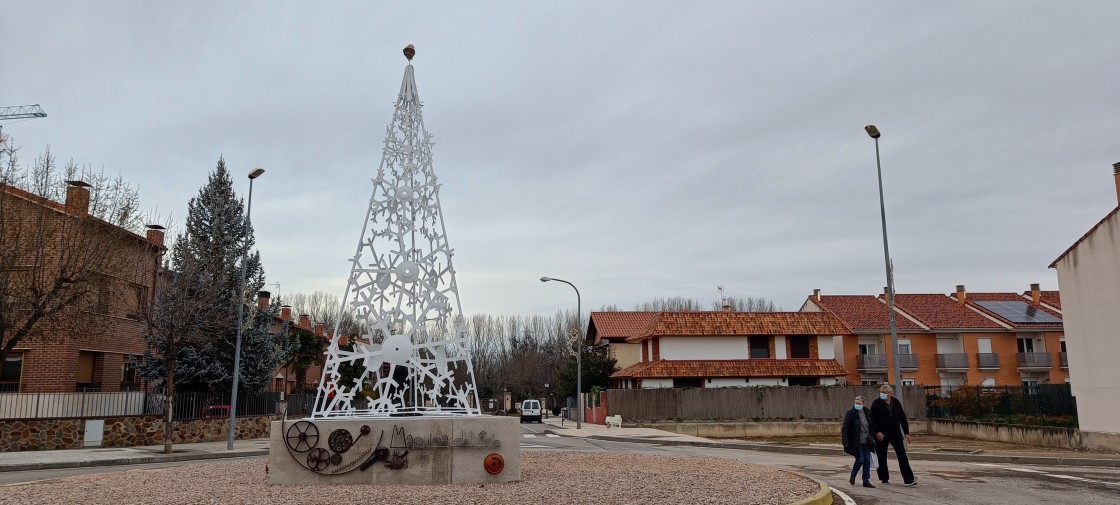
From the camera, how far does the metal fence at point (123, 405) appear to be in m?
20.5

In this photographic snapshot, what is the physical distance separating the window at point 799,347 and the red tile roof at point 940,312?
10962 millimetres

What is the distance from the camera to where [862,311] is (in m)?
48.6

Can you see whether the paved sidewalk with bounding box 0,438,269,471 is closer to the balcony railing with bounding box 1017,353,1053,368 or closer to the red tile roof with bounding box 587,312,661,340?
the red tile roof with bounding box 587,312,661,340

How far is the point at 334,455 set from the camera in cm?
1063

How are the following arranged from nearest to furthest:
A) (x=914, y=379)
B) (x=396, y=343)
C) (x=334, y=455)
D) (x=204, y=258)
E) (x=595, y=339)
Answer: (x=334, y=455) < (x=396, y=343) < (x=204, y=258) < (x=914, y=379) < (x=595, y=339)

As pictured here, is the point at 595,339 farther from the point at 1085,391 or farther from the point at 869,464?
the point at 869,464

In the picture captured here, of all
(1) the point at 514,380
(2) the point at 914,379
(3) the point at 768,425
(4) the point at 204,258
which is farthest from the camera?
(1) the point at 514,380

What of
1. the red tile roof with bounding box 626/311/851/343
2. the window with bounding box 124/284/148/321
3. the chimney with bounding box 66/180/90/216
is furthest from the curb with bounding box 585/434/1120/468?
the chimney with bounding box 66/180/90/216

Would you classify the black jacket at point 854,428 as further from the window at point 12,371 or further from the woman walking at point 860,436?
the window at point 12,371

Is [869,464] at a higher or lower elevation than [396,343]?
lower

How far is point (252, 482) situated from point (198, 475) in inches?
59.9

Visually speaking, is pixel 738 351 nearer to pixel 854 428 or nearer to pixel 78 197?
pixel 854 428

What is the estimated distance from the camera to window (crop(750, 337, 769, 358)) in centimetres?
4031

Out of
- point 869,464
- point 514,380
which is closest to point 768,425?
point 869,464
